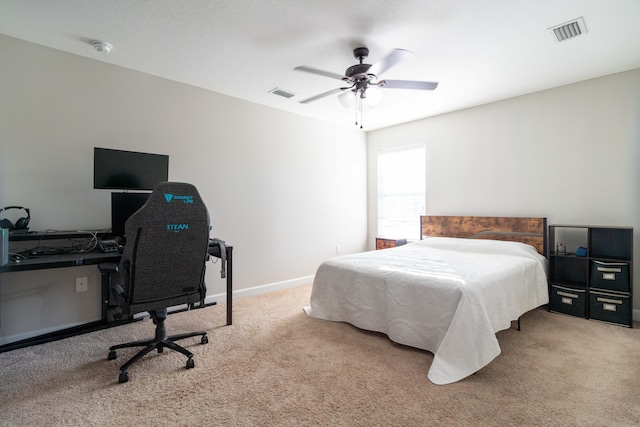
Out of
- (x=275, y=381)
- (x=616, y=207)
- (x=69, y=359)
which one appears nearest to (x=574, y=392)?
(x=275, y=381)

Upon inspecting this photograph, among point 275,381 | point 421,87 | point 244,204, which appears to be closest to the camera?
point 275,381

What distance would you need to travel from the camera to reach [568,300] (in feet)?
10.5

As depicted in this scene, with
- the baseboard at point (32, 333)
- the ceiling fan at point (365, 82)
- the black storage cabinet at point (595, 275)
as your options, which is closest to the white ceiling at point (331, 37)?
the ceiling fan at point (365, 82)

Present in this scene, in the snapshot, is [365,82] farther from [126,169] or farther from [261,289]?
[261,289]

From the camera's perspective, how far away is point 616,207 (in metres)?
3.18

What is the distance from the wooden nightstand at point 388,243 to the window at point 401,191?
32cm

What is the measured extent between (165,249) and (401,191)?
12.9 feet

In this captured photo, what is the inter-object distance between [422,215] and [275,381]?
350cm

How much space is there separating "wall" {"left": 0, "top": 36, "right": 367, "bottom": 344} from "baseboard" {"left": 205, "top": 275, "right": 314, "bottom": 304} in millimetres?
31

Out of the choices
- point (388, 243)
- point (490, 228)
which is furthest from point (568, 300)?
point (388, 243)

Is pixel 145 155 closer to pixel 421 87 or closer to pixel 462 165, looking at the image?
pixel 421 87

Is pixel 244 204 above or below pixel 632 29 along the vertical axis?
below

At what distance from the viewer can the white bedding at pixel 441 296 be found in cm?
205

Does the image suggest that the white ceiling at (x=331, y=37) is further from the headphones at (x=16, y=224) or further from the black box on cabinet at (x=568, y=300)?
the black box on cabinet at (x=568, y=300)
